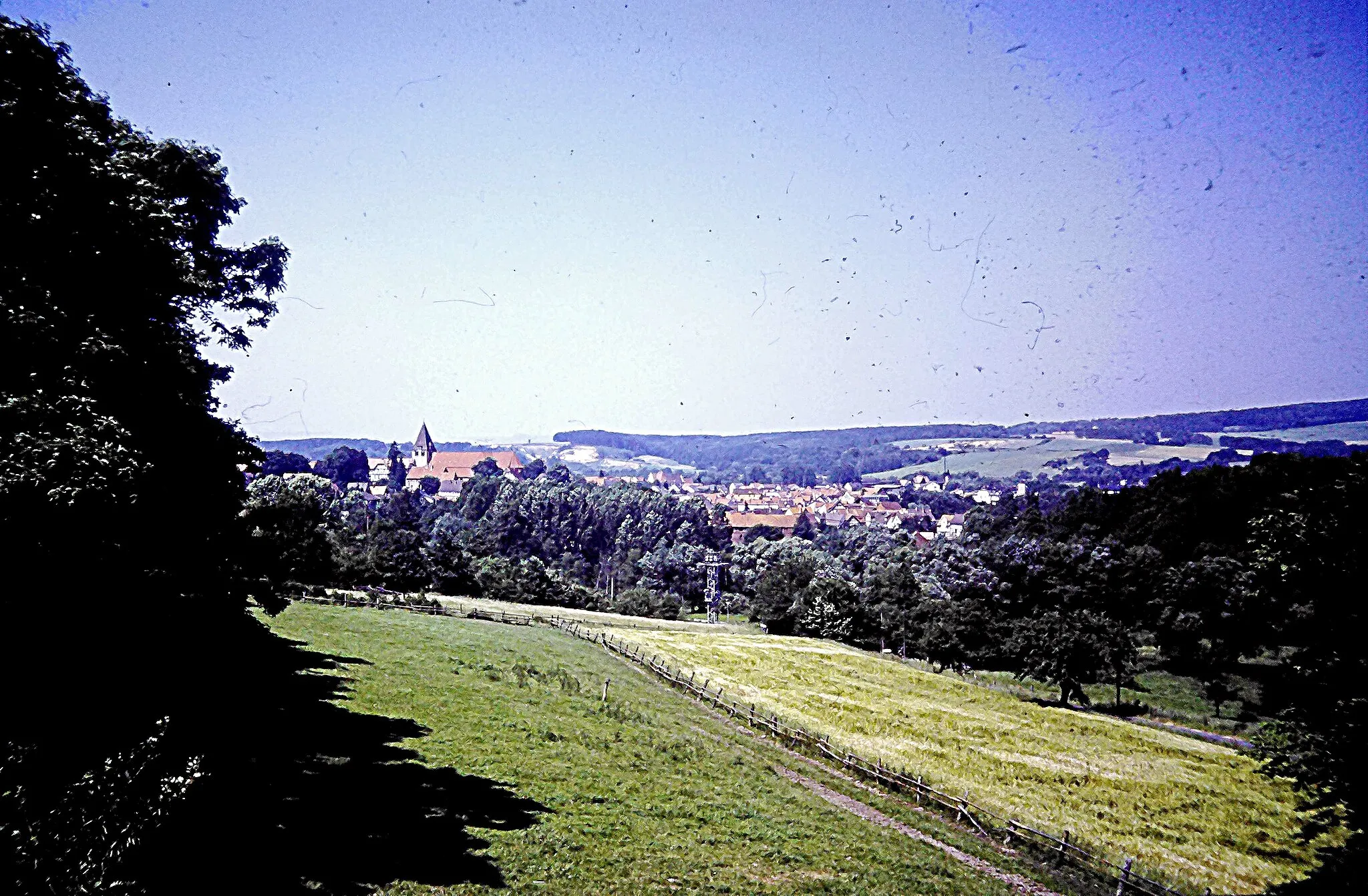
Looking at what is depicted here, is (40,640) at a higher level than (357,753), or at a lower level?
higher

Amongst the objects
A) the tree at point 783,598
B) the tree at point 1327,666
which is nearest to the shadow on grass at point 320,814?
the tree at point 1327,666

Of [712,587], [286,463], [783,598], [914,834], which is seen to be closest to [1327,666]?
[914,834]

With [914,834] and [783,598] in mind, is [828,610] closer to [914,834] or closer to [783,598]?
[783,598]

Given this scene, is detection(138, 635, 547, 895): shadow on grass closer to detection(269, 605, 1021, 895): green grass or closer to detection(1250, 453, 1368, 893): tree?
detection(269, 605, 1021, 895): green grass

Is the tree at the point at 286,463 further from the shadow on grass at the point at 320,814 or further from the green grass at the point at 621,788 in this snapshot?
the shadow on grass at the point at 320,814

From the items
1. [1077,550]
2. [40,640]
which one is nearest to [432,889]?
[40,640]

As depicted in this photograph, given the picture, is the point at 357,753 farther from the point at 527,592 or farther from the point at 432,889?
the point at 527,592

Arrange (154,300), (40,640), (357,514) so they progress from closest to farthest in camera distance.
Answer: (40,640), (154,300), (357,514)
